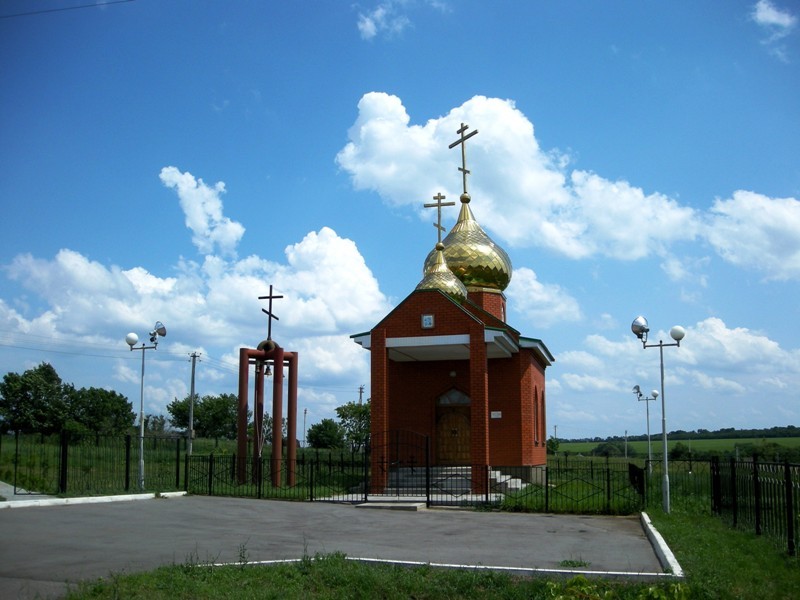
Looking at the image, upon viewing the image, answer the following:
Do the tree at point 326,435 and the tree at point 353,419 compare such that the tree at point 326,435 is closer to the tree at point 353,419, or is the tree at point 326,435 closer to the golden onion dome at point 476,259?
the tree at point 353,419

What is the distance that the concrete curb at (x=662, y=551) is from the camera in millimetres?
9195

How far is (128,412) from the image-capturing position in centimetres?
6569

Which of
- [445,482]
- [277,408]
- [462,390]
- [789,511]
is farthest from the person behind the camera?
[462,390]

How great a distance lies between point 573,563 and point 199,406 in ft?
204

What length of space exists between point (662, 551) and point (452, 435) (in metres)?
16.1

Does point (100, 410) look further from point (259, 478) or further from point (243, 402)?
point (259, 478)

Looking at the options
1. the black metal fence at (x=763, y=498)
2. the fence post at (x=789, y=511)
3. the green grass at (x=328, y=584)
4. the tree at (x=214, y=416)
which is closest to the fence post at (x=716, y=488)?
the black metal fence at (x=763, y=498)

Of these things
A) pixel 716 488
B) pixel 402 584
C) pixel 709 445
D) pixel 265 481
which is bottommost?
pixel 709 445

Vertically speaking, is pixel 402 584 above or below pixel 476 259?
below

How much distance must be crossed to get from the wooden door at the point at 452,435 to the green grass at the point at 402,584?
16.7 m

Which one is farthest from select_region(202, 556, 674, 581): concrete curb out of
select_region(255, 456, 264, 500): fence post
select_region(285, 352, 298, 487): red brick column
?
select_region(285, 352, 298, 487): red brick column

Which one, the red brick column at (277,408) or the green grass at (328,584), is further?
the red brick column at (277,408)

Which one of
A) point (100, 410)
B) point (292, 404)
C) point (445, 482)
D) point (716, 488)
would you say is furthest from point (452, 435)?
point (100, 410)

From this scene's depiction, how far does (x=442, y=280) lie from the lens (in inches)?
1032
